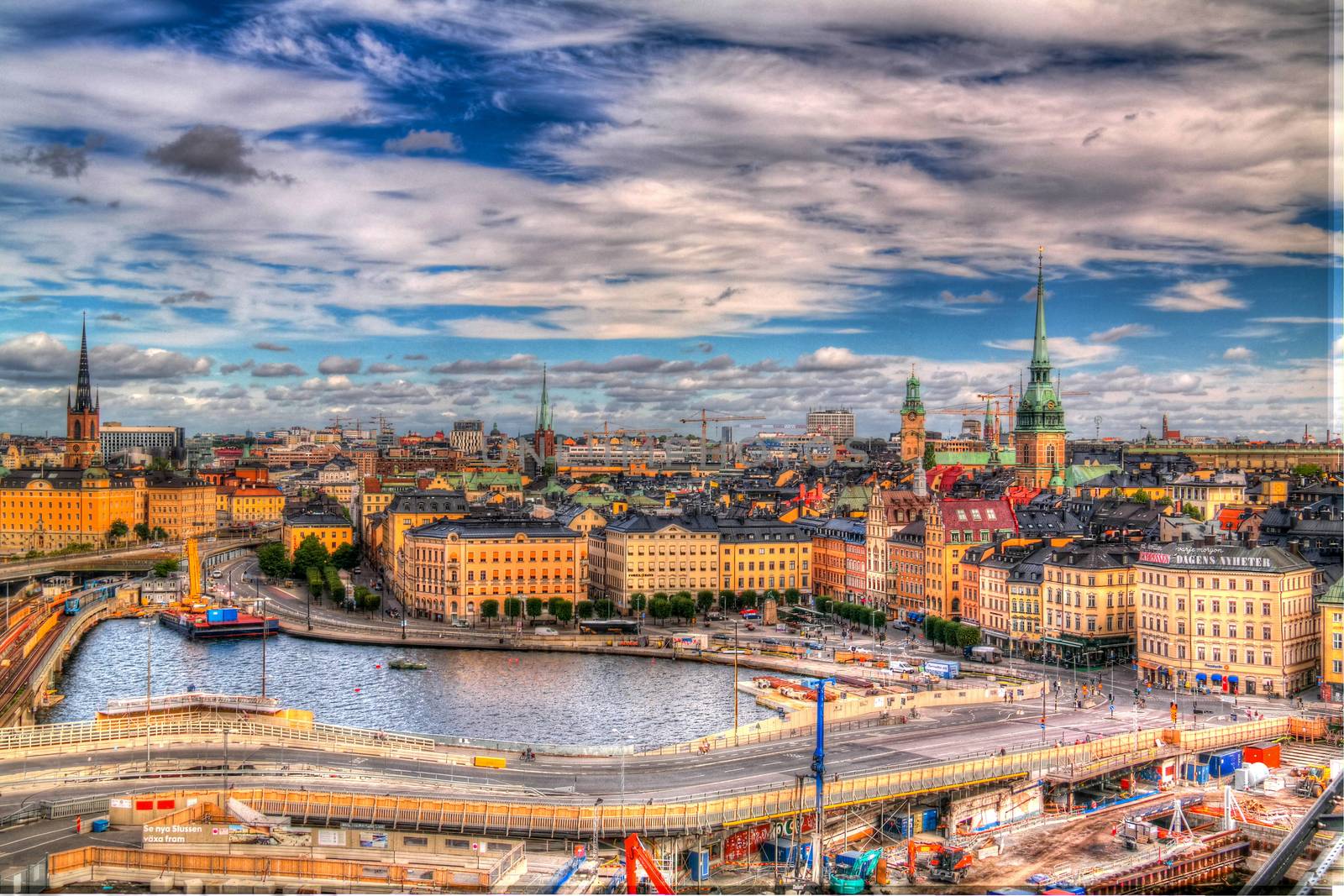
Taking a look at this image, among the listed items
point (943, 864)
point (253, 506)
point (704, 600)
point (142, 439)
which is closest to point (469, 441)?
point (142, 439)

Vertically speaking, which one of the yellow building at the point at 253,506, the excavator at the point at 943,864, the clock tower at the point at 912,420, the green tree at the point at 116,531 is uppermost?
the clock tower at the point at 912,420

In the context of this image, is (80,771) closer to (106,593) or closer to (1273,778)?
(1273,778)

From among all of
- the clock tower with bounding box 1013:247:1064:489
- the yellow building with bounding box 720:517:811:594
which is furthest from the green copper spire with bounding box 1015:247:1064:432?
the yellow building with bounding box 720:517:811:594

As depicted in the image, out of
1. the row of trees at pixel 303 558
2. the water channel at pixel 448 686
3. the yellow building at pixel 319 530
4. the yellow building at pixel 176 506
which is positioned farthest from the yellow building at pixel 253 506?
the water channel at pixel 448 686

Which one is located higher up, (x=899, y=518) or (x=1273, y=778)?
(x=899, y=518)

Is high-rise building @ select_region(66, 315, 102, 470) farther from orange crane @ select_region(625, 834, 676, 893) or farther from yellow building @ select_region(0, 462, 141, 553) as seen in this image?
orange crane @ select_region(625, 834, 676, 893)

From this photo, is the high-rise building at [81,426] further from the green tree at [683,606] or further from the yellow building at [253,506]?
the green tree at [683,606]

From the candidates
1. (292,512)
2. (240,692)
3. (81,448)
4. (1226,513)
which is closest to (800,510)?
(1226,513)
